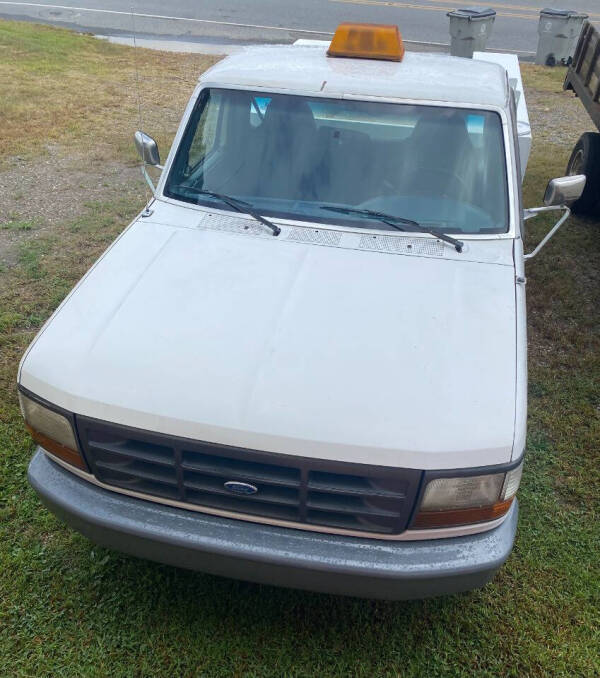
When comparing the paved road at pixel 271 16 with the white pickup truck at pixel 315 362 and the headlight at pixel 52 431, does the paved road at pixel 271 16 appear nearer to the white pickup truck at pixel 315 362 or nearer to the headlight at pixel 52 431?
the white pickup truck at pixel 315 362

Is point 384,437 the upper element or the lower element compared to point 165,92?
upper

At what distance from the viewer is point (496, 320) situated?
275cm

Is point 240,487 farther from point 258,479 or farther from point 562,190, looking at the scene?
point 562,190

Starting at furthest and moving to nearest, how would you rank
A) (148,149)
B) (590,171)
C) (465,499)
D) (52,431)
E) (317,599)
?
1. (590,171)
2. (148,149)
3. (317,599)
4. (52,431)
5. (465,499)

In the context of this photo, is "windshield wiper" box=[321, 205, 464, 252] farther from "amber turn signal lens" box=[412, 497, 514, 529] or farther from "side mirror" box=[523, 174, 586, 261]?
"amber turn signal lens" box=[412, 497, 514, 529]

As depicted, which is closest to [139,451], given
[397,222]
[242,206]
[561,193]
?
[242,206]

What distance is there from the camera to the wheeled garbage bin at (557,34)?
10914 millimetres

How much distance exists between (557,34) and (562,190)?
9.43 meters

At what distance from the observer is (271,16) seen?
15.7m

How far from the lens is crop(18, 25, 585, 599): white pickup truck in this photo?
2285mm

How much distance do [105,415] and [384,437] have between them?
1.01 metres

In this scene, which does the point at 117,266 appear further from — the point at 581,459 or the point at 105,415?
the point at 581,459

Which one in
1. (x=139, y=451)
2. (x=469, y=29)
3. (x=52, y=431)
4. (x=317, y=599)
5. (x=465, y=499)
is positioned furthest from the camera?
(x=469, y=29)

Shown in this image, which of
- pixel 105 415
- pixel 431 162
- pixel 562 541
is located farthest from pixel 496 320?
pixel 105 415
